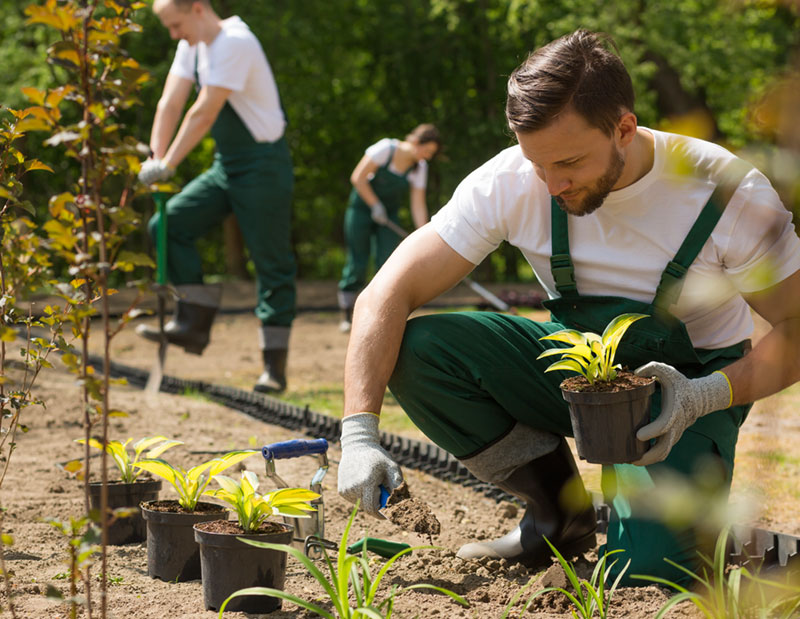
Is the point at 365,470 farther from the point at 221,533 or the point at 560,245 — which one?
the point at 560,245

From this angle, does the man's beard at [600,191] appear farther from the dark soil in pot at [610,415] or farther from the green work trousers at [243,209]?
the green work trousers at [243,209]

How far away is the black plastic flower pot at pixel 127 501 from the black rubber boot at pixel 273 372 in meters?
2.81

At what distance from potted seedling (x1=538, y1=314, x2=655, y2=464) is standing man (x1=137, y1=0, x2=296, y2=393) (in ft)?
11.0

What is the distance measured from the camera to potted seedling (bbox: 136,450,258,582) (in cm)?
226

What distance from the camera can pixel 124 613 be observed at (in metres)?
2.08

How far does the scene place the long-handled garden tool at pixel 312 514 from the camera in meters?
2.38

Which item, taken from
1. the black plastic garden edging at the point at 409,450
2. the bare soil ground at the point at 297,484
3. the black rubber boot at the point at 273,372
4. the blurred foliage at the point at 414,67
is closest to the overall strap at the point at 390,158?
the bare soil ground at the point at 297,484

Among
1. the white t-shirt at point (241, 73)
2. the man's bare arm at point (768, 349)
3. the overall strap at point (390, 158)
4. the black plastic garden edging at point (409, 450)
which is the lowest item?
the black plastic garden edging at point (409, 450)

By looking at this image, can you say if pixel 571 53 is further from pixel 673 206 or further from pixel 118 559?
pixel 118 559

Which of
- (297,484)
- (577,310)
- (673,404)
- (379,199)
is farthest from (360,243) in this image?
(673,404)

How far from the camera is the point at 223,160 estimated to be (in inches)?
207

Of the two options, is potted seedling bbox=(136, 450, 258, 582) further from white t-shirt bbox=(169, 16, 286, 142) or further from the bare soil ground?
white t-shirt bbox=(169, 16, 286, 142)

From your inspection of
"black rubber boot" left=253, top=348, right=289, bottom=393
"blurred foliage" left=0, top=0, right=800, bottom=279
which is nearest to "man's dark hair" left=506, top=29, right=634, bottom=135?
"black rubber boot" left=253, top=348, right=289, bottom=393

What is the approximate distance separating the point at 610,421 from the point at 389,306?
706mm
